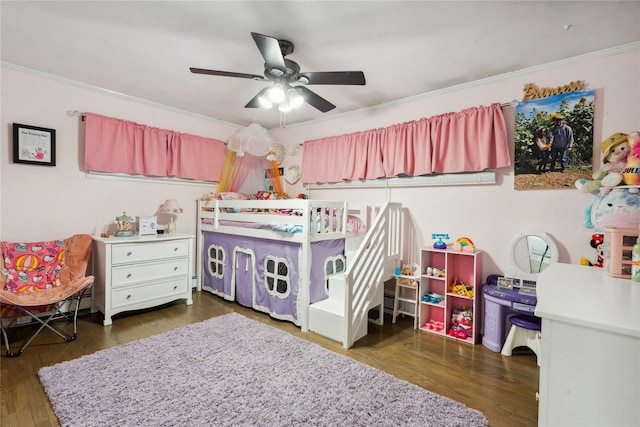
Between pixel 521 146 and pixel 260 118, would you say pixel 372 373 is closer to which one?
pixel 521 146

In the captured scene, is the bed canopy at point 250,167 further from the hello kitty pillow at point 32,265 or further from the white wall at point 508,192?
the hello kitty pillow at point 32,265

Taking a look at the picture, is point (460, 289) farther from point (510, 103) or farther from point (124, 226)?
A: point (124, 226)

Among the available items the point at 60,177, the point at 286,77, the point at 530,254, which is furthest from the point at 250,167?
the point at 530,254

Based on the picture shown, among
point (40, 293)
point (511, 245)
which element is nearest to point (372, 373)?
point (511, 245)

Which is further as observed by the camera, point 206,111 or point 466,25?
point 206,111

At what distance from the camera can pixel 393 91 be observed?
3.29 metres

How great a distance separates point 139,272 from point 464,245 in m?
3.47

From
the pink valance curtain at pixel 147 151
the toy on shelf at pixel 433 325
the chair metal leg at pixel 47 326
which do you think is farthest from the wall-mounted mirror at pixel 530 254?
the chair metal leg at pixel 47 326

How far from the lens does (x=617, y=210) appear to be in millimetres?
1813

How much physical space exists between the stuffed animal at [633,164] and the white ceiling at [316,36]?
848mm

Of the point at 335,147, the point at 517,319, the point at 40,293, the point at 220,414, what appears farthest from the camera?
the point at 335,147

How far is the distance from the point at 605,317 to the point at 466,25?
6.76ft

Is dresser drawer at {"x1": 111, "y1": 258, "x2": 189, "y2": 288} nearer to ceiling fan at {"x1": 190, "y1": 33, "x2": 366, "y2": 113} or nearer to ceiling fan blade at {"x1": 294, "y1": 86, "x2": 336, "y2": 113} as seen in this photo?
ceiling fan at {"x1": 190, "y1": 33, "x2": 366, "y2": 113}

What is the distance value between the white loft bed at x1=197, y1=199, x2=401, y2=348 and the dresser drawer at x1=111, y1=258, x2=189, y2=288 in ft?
1.67
